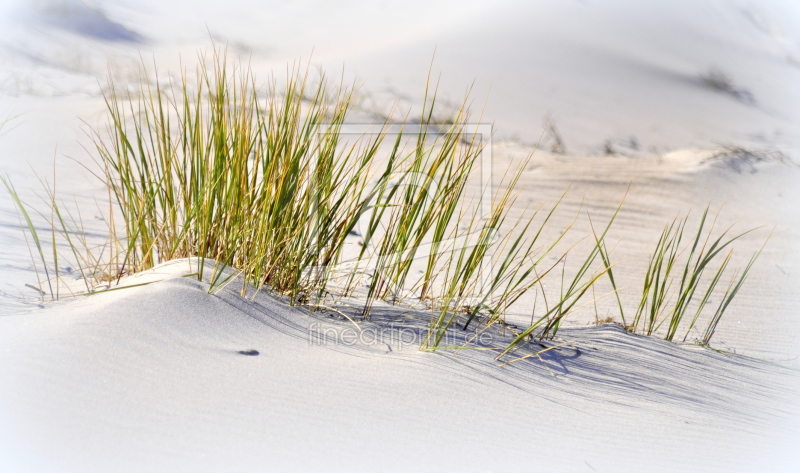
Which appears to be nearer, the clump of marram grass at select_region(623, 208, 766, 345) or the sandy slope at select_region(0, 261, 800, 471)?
the sandy slope at select_region(0, 261, 800, 471)

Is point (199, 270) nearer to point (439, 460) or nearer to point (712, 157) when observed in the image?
point (439, 460)

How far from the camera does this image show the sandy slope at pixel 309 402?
1.17 m

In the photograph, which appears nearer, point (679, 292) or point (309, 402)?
point (309, 402)

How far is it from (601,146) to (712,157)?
1666 mm

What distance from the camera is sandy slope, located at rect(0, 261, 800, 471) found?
1171 mm

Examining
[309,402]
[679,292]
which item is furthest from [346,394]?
[679,292]

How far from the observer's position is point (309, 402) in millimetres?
1336

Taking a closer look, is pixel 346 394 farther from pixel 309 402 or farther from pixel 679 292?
pixel 679 292

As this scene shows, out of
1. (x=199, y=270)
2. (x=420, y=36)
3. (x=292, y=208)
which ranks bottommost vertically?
(x=199, y=270)

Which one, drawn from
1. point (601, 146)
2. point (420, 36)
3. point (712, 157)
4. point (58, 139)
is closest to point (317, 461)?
point (58, 139)

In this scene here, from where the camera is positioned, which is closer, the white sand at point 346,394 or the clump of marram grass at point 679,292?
the white sand at point 346,394

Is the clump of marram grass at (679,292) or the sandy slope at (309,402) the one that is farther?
the clump of marram grass at (679,292)

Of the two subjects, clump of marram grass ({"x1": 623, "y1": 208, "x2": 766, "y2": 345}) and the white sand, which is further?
clump of marram grass ({"x1": 623, "y1": 208, "x2": 766, "y2": 345})

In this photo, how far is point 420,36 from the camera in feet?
36.5
